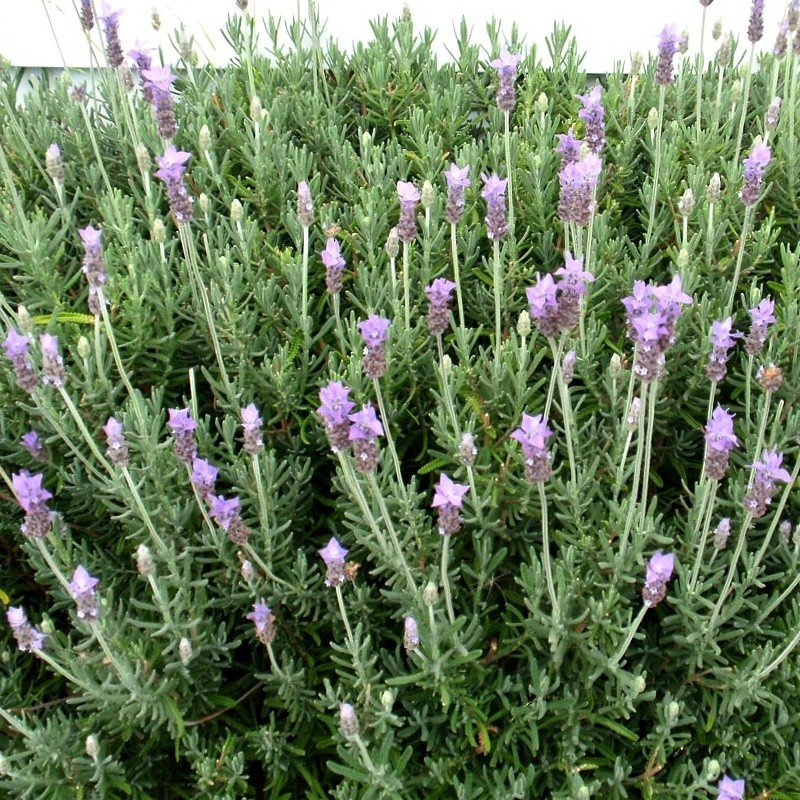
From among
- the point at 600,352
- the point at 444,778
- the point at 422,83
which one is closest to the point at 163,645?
the point at 444,778

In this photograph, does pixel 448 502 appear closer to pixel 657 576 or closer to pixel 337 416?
pixel 337 416

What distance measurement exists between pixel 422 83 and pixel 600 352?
3.81 ft

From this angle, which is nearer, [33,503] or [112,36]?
[33,503]

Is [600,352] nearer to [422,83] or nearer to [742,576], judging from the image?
[742,576]

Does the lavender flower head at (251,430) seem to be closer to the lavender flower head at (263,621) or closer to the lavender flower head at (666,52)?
the lavender flower head at (263,621)

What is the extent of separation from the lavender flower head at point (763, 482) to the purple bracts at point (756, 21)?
1.25 metres

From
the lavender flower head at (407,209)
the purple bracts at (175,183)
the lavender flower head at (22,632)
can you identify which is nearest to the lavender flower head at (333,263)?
the lavender flower head at (407,209)

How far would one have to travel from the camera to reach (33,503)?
5.25 ft

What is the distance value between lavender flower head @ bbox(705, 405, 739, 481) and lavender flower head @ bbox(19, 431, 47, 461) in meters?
1.32

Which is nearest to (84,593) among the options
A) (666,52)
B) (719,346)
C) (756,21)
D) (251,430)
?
(251,430)

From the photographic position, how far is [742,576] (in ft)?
6.18

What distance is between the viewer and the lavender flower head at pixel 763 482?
5.26ft

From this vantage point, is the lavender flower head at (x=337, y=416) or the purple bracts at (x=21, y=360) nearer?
the lavender flower head at (x=337, y=416)

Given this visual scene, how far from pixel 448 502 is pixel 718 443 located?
0.46 metres
